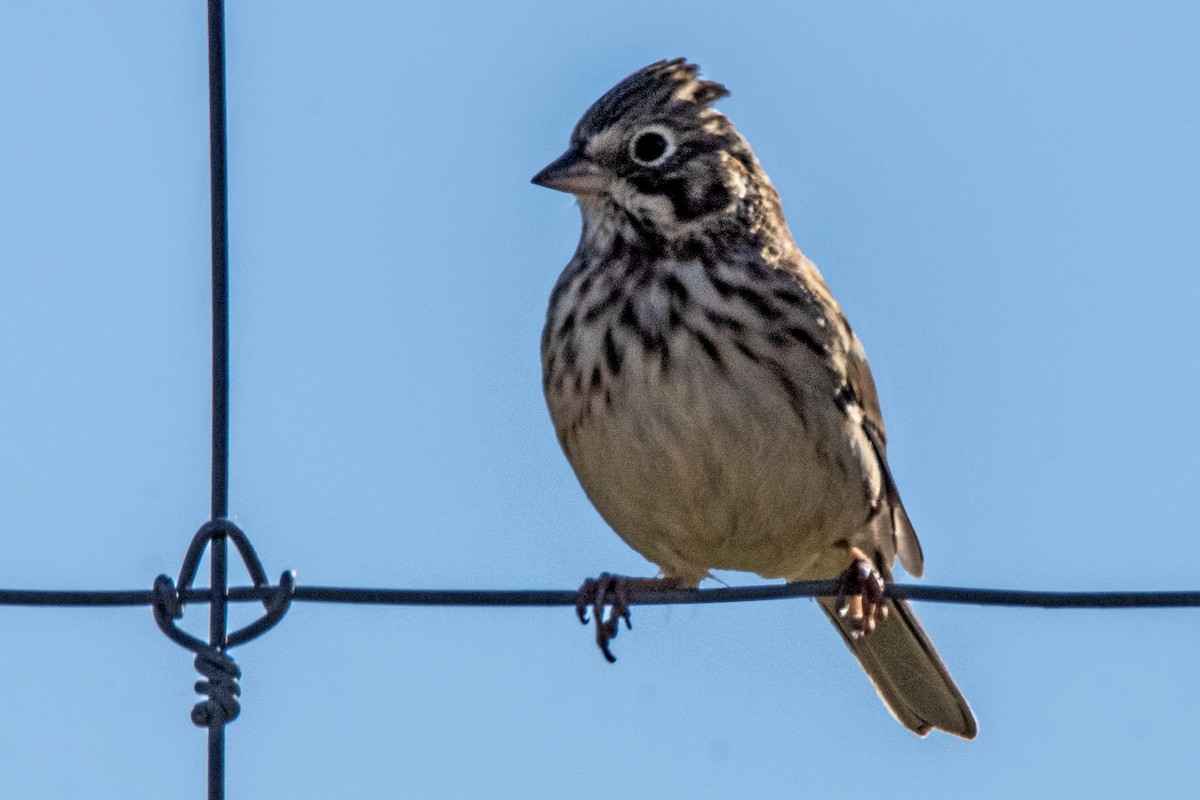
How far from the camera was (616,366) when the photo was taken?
5.91 m

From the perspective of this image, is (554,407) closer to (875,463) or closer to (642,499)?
(642,499)

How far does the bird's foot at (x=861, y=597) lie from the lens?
601cm

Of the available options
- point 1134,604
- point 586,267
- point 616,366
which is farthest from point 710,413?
point 1134,604

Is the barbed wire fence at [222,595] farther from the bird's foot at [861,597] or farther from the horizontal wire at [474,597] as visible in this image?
the bird's foot at [861,597]

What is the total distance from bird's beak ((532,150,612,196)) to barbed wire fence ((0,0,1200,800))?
218 centimetres

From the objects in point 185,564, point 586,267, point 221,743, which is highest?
point 586,267

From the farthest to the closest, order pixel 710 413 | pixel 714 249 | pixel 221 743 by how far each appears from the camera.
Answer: pixel 714 249, pixel 710 413, pixel 221 743

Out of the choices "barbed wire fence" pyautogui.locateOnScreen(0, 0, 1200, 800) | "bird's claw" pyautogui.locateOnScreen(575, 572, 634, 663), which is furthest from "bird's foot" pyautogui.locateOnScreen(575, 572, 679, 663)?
"barbed wire fence" pyautogui.locateOnScreen(0, 0, 1200, 800)

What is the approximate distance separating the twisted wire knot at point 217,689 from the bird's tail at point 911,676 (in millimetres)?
3307

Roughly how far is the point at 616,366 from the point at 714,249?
1.89ft

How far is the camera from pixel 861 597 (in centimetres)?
605

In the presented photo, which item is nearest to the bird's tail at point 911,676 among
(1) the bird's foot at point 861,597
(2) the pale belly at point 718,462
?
(1) the bird's foot at point 861,597

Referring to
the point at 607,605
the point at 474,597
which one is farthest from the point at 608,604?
the point at 474,597

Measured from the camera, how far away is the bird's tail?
6.82 m
